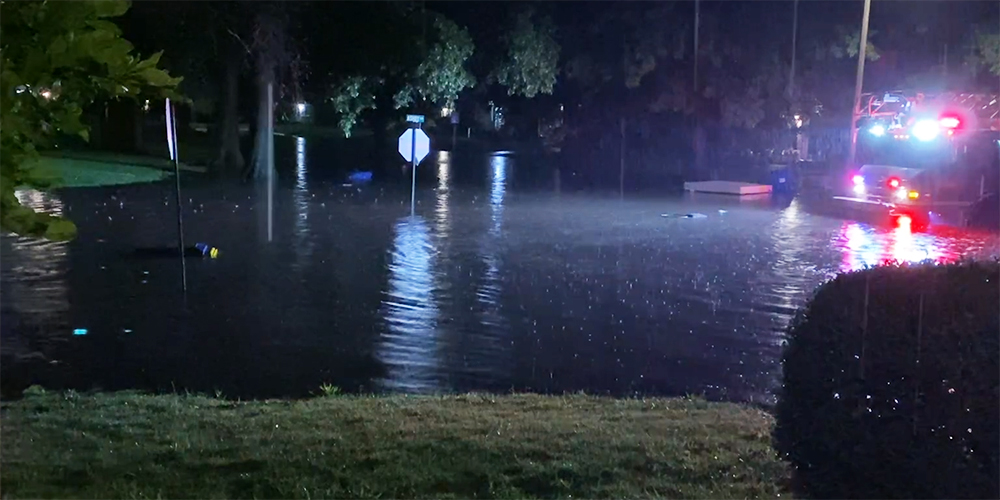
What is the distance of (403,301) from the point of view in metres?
13.1

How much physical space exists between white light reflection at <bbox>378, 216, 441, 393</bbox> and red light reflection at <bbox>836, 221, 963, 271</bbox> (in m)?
6.16

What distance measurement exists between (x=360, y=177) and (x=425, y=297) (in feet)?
73.1

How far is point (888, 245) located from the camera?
19.0 m

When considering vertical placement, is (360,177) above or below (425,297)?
above

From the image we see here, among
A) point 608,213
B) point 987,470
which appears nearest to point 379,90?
point 608,213

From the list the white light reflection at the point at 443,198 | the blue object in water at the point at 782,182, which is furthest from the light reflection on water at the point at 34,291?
the blue object in water at the point at 782,182

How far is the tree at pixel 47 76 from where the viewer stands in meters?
3.46

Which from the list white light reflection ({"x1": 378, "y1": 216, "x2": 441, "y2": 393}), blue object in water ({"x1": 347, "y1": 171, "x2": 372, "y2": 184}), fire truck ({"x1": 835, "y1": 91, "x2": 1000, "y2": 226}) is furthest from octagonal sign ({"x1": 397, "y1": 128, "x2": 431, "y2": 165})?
blue object in water ({"x1": 347, "y1": 171, "x2": 372, "y2": 184})

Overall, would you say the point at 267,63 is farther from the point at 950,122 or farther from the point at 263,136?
the point at 950,122

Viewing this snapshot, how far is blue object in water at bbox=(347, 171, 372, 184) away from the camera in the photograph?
33625 millimetres

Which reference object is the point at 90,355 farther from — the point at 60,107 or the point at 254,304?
the point at 60,107

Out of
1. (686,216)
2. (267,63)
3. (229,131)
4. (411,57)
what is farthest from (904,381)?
(229,131)

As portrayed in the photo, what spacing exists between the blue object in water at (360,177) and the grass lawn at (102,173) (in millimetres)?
5447

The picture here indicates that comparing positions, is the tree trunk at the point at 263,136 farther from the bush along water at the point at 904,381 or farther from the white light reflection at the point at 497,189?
the bush along water at the point at 904,381
